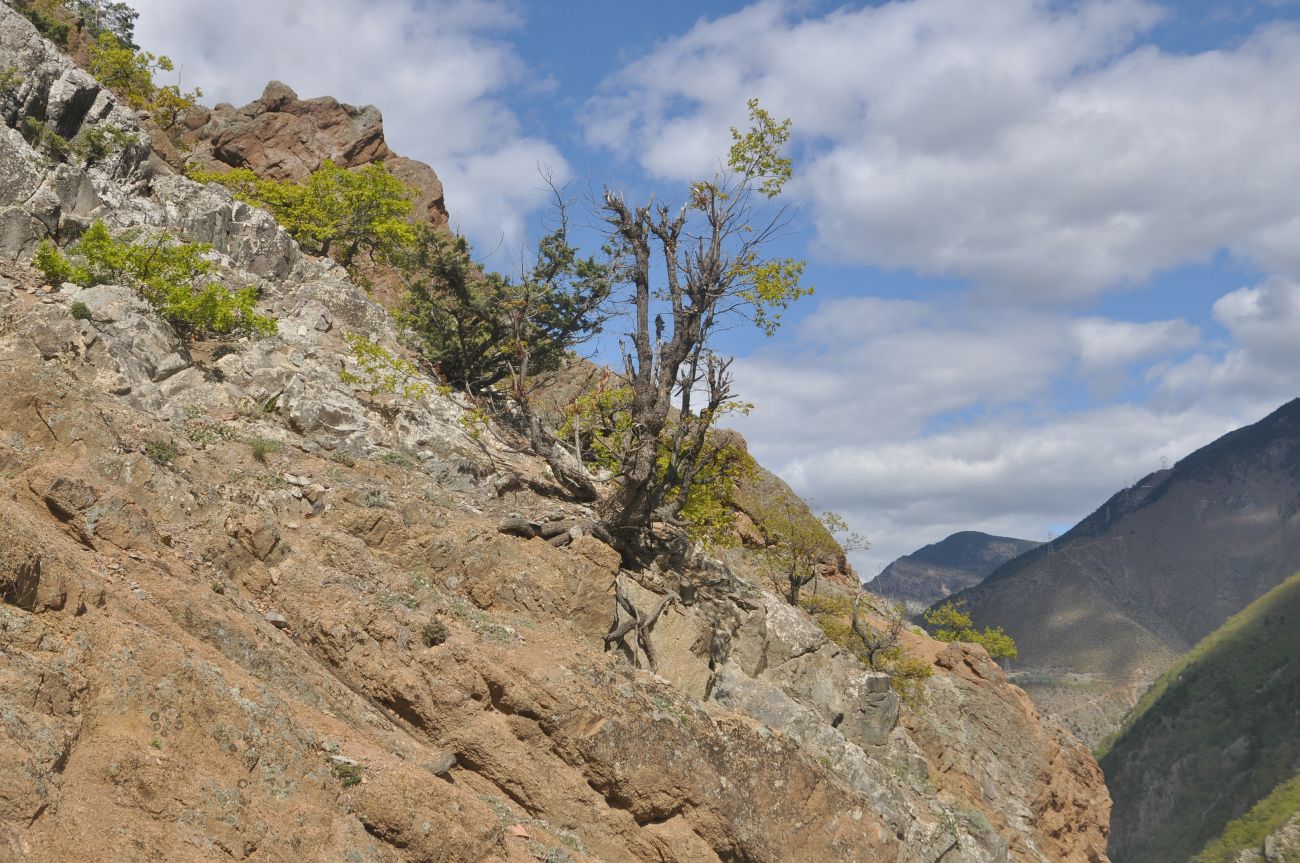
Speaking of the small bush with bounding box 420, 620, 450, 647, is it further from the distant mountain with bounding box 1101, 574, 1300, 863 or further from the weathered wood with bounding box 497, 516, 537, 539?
the distant mountain with bounding box 1101, 574, 1300, 863

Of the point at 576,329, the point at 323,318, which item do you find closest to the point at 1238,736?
the point at 576,329

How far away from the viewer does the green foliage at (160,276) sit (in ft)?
66.6

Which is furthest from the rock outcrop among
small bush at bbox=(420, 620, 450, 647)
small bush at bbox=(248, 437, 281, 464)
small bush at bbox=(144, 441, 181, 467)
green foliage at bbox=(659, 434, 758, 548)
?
small bush at bbox=(420, 620, 450, 647)

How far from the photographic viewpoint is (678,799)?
14.8 metres

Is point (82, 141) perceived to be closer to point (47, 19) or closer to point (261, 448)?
point (261, 448)

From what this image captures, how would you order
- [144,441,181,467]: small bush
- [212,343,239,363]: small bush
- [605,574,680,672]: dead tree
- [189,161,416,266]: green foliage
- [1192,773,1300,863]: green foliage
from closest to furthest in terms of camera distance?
[144,441,181,467]: small bush → [605,574,680,672]: dead tree → [212,343,239,363]: small bush → [189,161,416,266]: green foliage → [1192,773,1300,863]: green foliage

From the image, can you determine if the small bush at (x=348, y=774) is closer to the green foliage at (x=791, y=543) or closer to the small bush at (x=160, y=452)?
the small bush at (x=160, y=452)

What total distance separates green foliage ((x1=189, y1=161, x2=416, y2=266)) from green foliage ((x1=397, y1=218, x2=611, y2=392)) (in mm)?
5613

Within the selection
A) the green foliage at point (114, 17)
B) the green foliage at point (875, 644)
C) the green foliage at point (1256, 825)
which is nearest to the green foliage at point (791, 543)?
the green foliage at point (875, 644)

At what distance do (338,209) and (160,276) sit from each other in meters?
19.7

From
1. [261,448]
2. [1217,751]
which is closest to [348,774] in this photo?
[261,448]

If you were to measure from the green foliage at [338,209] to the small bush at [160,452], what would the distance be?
24.9m

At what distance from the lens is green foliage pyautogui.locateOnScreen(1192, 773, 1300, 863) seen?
12975 centimetres

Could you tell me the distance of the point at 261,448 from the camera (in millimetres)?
17703
